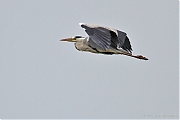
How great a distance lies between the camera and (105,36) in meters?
12.1

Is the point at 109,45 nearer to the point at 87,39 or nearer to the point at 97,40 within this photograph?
the point at 97,40

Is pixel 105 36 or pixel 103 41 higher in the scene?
pixel 105 36

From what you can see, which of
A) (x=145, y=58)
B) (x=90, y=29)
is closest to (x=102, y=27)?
(x=90, y=29)

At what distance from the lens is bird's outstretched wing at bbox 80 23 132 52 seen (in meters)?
11.9

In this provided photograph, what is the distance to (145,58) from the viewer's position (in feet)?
43.7

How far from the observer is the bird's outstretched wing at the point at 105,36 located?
1194 centimetres

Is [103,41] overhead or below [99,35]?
below

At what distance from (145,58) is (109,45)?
4.89 ft

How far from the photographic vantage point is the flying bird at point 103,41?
12.0 m

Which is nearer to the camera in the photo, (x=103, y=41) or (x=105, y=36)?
(x=103, y=41)

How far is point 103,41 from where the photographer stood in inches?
471

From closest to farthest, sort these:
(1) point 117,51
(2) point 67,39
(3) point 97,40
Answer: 1. (3) point 97,40
2. (1) point 117,51
3. (2) point 67,39

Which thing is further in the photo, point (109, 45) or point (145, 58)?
point (145, 58)

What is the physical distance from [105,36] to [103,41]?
0.15 m
